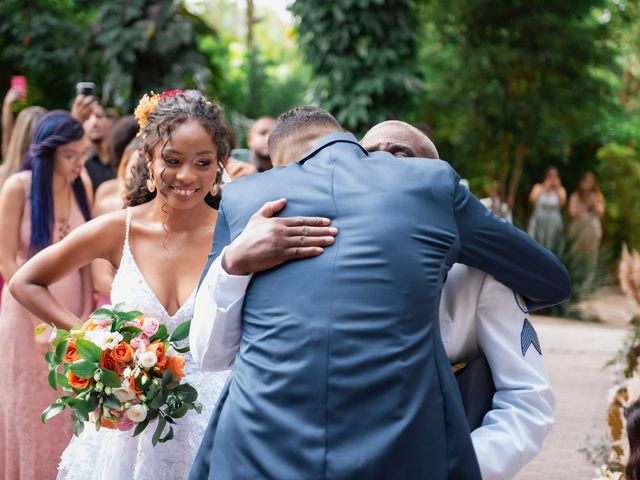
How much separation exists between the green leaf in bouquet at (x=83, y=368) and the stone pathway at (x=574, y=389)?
4259 millimetres

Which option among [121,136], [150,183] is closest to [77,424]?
[150,183]

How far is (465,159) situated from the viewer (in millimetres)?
20625

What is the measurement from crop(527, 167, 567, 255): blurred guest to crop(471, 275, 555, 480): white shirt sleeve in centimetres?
1400

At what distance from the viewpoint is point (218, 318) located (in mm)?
2766

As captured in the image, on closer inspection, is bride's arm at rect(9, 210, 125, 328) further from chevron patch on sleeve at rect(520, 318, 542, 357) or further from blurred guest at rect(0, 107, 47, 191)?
blurred guest at rect(0, 107, 47, 191)

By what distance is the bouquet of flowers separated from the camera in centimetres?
351

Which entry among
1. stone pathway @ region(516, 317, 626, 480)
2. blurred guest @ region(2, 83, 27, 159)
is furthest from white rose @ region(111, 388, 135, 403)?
blurred guest @ region(2, 83, 27, 159)

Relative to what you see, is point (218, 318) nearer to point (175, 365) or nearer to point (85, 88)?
point (175, 365)

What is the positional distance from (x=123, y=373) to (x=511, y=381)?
1.41 meters

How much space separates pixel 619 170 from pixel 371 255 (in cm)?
2083

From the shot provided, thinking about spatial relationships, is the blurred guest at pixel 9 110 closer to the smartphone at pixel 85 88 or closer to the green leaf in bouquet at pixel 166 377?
the smartphone at pixel 85 88

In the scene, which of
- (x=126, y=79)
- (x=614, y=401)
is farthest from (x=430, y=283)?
(x=126, y=79)

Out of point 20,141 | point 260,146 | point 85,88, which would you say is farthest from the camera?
point 85,88

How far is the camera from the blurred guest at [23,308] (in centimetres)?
528
